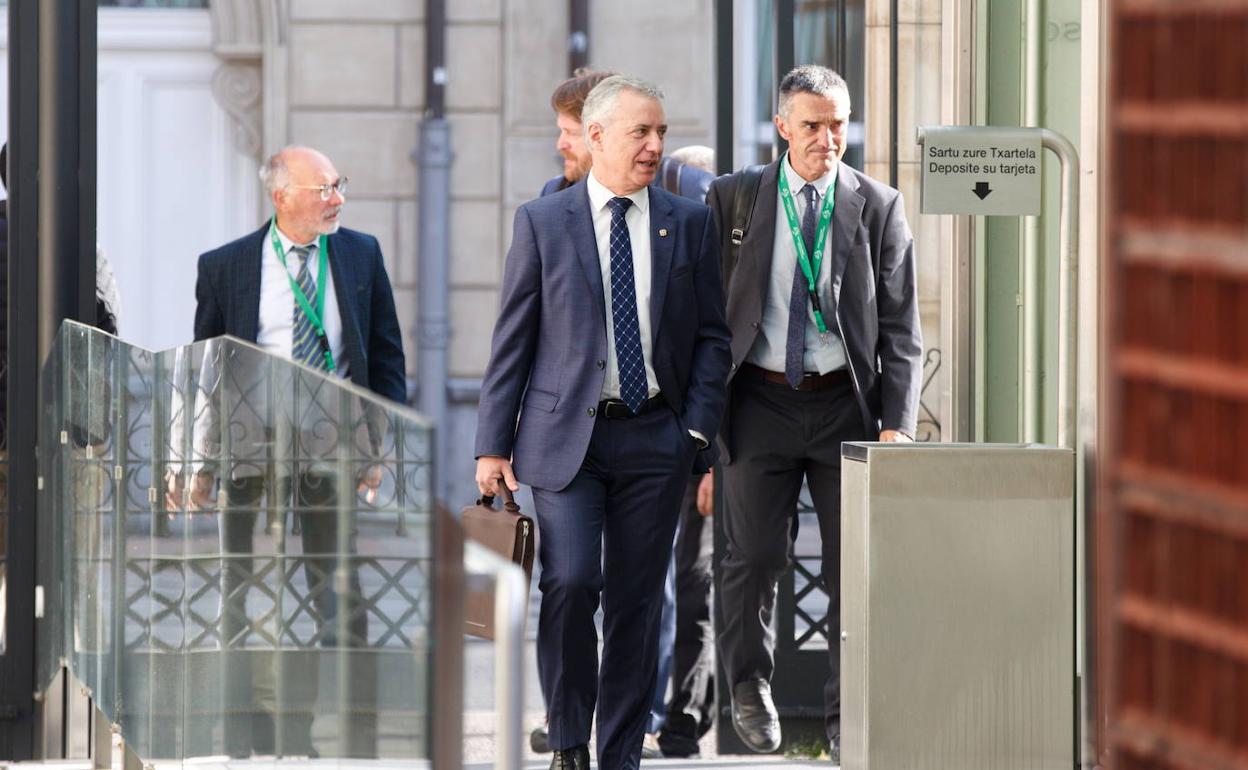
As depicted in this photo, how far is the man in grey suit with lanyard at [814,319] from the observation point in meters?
6.12

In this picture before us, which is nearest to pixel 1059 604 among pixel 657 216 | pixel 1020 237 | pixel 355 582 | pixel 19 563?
pixel 657 216

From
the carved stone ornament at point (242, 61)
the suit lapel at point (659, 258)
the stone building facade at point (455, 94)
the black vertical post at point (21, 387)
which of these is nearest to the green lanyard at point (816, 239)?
the suit lapel at point (659, 258)

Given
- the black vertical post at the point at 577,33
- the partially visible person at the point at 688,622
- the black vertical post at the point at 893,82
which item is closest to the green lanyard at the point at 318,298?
the partially visible person at the point at 688,622

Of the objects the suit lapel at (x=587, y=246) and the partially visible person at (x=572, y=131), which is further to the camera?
the partially visible person at (x=572, y=131)

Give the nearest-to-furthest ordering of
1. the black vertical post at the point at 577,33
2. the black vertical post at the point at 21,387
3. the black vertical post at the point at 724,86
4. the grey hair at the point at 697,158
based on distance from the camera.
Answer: the black vertical post at the point at 21,387 < the black vertical post at the point at 724,86 < the grey hair at the point at 697,158 < the black vertical post at the point at 577,33

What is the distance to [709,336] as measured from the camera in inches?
225

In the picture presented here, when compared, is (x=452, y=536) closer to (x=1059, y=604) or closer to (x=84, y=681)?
(x=1059, y=604)

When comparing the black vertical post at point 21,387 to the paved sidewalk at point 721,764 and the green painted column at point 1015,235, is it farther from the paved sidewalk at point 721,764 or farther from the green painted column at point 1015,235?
the green painted column at point 1015,235

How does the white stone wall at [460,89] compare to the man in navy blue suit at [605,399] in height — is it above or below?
above

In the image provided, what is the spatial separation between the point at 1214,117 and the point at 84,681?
4704mm

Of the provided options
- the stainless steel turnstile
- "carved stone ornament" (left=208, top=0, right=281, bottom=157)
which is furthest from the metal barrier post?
"carved stone ornament" (left=208, top=0, right=281, bottom=157)

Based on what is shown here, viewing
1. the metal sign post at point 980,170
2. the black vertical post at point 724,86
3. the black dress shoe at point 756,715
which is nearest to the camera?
the metal sign post at point 980,170

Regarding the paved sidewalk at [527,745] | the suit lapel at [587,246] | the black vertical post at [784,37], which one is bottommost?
the paved sidewalk at [527,745]

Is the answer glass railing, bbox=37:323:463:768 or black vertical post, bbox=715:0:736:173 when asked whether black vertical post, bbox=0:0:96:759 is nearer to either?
glass railing, bbox=37:323:463:768
